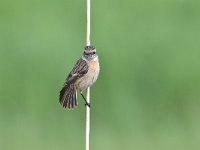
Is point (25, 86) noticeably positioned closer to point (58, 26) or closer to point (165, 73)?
point (58, 26)

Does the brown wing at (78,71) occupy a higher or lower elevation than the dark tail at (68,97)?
higher

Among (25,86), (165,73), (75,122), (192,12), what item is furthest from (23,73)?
(192,12)

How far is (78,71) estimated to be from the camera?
17.5 ft

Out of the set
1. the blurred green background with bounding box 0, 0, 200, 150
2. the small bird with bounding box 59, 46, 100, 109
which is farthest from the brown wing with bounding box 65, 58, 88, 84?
Answer: the blurred green background with bounding box 0, 0, 200, 150

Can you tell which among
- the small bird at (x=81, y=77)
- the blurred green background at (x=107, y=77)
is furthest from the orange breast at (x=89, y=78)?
the blurred green background at (x=107, y=77)

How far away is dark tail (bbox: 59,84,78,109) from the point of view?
5.05 meters

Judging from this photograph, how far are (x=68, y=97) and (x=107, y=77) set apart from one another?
1806 mm

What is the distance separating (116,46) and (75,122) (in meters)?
0.74

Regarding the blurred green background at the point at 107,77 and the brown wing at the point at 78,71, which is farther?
the blurred green background at the point at 107,77

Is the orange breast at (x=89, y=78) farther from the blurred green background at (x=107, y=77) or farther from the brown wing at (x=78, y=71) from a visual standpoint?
the blurred green background at (x=107, y=77)

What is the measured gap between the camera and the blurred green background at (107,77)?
6.71 meters

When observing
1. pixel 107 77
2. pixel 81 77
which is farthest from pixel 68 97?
pixel 107 77

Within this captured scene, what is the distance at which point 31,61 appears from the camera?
6.83 meters

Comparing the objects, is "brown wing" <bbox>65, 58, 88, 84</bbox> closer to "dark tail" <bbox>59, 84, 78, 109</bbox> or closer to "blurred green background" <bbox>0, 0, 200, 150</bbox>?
"dark tail" <bbox>59, 84, 78, 109</bbox>
